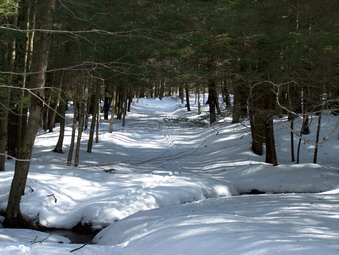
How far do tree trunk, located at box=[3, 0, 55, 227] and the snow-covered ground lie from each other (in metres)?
0.55

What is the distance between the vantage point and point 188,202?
10602mm

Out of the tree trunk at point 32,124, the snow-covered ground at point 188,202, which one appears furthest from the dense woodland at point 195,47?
the snow-covered ground at point 188,202

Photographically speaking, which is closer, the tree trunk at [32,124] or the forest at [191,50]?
the tree trunk at [32,124]

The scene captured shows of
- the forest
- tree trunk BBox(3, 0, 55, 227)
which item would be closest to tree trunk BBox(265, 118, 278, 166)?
the forest

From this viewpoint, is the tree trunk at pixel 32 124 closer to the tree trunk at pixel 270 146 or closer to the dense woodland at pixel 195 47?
the dense woodland at pixel 195 47

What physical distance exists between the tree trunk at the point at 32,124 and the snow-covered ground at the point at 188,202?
55 centimetres

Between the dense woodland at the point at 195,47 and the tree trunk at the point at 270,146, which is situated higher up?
the dense woodland at the point at 195,47

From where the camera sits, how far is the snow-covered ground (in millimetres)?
5027

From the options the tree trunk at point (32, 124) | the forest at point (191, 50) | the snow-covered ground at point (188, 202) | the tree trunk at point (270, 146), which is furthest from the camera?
the tree trunk at point (270, 146)

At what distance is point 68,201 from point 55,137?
427 inches

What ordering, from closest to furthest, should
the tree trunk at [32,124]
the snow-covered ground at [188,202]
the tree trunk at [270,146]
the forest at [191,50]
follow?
the snow-covered ground at [188,202]
the tree trunk at [32,124]
the forest at [191,50]
the tree trunk at [270,146]

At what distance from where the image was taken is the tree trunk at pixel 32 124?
7820mm

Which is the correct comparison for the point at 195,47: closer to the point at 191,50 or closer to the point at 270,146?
the point at 191,50

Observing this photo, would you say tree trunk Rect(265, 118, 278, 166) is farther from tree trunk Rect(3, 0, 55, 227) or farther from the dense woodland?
tree trunk Rect(3, 0, 55, 227)
